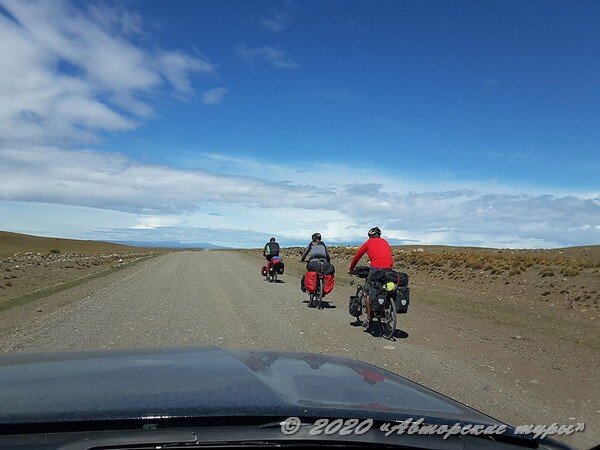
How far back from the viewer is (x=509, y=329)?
13.5 meters

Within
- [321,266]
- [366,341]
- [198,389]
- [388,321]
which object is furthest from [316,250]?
[198,389]

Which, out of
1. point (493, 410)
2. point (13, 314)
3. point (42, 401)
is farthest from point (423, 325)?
point (42, 401)

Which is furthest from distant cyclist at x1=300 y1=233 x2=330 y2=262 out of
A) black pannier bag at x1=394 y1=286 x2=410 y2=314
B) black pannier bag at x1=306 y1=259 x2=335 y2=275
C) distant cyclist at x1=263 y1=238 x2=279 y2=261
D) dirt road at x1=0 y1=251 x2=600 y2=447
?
distant cyclist at x1=263 y1=238 x2=279 y2=261

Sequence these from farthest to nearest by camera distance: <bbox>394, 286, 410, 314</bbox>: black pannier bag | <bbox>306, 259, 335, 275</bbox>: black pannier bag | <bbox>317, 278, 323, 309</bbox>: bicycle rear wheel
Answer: <bbox>317, 278, 323, 309</bbox>: bicycle rear wheel, <bbox>306, 259, 335, 275</bbox>: black pannier bag, <bbox>394, 286, 410, 314</bbox>: black pannier bag

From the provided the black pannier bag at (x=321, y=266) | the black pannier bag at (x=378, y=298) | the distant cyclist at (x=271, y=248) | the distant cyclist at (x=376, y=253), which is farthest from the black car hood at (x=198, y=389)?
the distant cyclist at (x=271, y=248)

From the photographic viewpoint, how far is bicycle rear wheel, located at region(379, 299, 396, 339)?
11.1 m

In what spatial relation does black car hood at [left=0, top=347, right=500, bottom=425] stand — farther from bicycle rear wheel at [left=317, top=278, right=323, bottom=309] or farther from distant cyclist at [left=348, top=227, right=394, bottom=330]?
bicycle rear wheel at [left=317, top=278, right=323, bottom=309]

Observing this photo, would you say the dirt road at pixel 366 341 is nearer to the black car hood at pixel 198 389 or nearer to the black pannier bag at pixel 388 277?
the black pannier bag at pixel 388 277

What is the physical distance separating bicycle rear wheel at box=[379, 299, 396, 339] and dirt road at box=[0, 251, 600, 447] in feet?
0.98

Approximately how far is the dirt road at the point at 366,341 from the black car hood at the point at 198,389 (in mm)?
3512

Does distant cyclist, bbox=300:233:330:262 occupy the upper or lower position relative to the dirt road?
upper

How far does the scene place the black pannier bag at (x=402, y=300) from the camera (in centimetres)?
1102

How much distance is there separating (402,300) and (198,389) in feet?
28.7

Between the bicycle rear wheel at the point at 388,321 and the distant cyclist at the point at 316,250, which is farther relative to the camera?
the distant cyclist at the point at 316,250
